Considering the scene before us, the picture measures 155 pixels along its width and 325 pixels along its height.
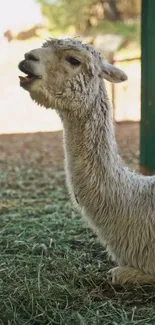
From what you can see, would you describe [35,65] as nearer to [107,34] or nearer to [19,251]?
[19,251]

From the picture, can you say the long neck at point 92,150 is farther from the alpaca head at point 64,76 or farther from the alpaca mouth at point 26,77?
the alpaca mouth at point 26,77

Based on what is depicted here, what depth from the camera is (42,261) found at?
387 cm

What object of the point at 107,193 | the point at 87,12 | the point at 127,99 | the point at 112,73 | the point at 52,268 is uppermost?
the point at 112,73

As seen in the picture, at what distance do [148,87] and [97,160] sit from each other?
1.76 meters

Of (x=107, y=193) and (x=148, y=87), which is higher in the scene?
(x=148, y=87)

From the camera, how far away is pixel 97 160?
11.3 feet

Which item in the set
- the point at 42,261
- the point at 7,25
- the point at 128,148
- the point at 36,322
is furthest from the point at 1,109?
the point at 36,322

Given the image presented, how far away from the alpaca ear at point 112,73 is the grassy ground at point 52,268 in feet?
3.80

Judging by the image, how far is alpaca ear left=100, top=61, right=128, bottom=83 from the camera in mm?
3510

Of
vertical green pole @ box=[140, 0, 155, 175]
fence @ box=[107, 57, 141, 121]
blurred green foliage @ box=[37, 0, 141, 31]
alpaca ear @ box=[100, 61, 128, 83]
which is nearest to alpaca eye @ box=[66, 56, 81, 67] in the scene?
alpaca ear @ box=[100, 61, 128, 83]

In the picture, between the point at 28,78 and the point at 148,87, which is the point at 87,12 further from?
the point at 28,78

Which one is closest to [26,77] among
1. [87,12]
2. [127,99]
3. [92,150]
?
[92,150]

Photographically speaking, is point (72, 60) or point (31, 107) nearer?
point (72, 60)

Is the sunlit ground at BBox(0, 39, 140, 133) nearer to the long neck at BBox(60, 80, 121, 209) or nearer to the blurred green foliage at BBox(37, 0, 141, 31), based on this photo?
the blurred green foliage at BBox(37, 0, 141, 31)
